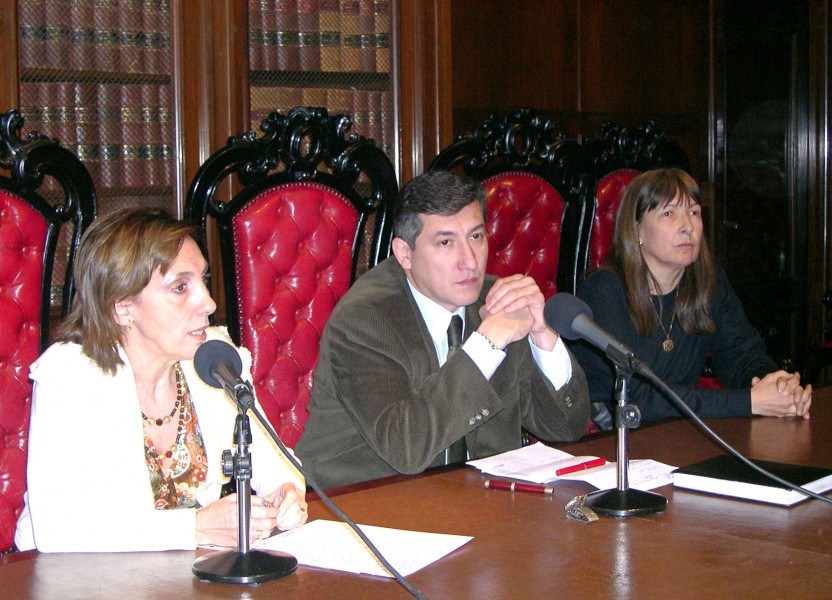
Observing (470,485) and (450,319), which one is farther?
(450,319)

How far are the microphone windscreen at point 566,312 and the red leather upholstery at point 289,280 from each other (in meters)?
1.10

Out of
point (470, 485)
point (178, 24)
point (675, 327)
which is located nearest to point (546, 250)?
point (675, 327)

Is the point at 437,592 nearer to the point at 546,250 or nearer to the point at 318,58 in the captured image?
the point at 546,250

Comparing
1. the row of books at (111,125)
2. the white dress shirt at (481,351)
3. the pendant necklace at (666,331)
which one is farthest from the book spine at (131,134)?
the pendant necklace at (666,331)

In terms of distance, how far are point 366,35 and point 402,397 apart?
2227 mm

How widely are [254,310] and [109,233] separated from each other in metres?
0.80

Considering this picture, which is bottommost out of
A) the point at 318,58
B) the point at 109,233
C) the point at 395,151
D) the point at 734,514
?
the point at 734,514

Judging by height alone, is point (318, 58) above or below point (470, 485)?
above

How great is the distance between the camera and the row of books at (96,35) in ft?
10.4

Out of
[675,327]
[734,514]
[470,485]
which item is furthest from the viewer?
[675,327]

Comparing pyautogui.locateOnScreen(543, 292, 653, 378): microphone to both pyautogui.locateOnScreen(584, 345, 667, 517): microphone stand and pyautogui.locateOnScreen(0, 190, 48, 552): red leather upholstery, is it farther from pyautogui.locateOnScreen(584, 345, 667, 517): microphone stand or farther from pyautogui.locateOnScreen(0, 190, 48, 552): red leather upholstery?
pyautogui.locateOnScreen(0, 190, 48, 552): red leather upholstery

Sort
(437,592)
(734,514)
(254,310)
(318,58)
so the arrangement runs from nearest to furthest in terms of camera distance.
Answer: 1. (437,592)
2. (734,514)
3. (254,310)
4. (318,58)

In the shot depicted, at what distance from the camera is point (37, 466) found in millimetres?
1646

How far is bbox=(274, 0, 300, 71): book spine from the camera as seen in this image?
12.1 ft
